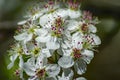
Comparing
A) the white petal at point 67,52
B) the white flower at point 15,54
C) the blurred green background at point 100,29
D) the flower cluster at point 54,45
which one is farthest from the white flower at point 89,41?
the blurred green background at point 100,29

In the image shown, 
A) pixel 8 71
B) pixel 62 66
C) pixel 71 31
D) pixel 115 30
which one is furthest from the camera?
pixel 115 30

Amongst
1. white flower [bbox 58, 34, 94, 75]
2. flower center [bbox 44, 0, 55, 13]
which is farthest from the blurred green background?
white flower [bbox 58, 34, 94, 75]

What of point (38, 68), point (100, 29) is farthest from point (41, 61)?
point (100, 29)

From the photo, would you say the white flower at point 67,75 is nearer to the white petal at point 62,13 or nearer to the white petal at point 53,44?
the white petal at point 53,44

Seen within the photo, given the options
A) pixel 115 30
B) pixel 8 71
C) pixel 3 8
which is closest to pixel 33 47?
pixel 8 71

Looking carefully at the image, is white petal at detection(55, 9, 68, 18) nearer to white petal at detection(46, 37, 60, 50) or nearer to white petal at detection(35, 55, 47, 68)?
white petal at detection(46, 37, 60, 50)

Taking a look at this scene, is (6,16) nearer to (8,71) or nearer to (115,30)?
(115,30)

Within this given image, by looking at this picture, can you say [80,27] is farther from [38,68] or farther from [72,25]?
[38,68]
